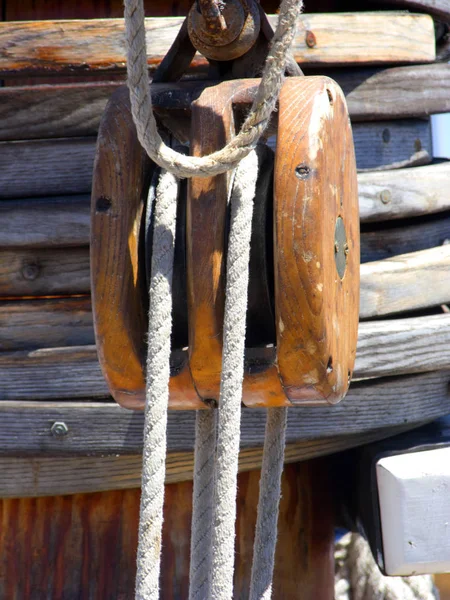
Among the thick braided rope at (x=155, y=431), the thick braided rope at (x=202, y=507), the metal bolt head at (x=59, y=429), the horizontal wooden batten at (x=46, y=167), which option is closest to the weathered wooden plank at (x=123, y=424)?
the metal bolt head at (x=59, y=429)

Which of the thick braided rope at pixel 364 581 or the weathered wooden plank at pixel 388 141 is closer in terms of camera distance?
the weathered wooden plank at pixel 388 141

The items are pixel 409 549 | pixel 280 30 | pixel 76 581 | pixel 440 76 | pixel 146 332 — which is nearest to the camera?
pixel 280 30

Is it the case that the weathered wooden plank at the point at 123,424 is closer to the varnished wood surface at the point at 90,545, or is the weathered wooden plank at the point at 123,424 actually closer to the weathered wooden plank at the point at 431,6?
the varnished wood surface at the point at 90,545

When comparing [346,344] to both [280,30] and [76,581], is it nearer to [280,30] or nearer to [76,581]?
[280,30]

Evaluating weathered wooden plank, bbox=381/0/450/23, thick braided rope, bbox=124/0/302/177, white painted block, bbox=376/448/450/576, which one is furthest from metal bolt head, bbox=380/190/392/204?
thick braided rope, bbox=124/0/302/177

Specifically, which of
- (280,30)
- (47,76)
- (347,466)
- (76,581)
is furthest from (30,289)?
(280,30)

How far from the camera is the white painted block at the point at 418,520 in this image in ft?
6.47

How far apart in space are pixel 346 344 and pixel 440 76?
116 centimetres

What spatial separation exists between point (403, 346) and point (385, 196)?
378 millimetres

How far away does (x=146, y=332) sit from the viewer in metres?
1.34

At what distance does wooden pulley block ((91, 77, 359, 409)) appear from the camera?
1.23 m

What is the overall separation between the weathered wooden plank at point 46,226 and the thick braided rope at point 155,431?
0.89 metres

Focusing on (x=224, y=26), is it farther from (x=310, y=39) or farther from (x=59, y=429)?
(x=59, y=429)

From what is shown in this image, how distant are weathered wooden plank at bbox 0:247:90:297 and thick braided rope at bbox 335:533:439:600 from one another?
3.37 feet
